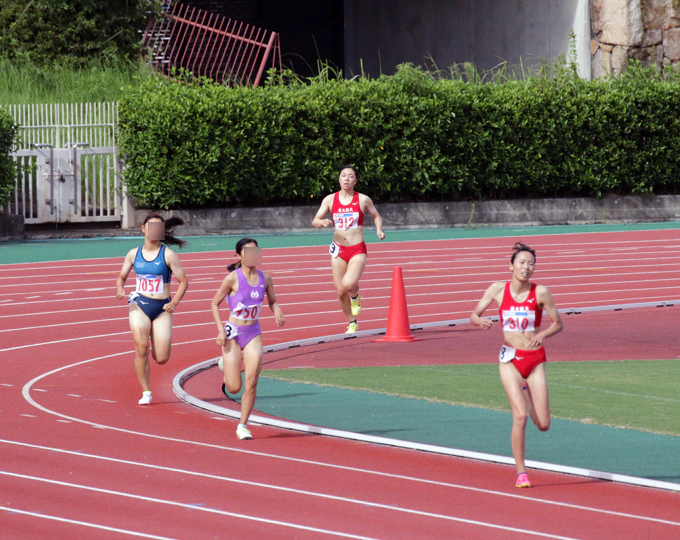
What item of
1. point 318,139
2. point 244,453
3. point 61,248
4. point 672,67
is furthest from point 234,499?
point 672,67

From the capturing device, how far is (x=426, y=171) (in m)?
28.2

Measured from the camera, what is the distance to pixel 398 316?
1391 centimetres

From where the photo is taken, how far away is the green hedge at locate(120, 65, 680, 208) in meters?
26.4

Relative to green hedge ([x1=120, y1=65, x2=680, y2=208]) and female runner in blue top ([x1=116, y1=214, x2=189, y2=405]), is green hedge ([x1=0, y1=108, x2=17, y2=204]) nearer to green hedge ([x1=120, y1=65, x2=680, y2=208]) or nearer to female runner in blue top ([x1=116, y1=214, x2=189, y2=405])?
green hedge ([x1=120, y1=65, x2=680, y2=208])

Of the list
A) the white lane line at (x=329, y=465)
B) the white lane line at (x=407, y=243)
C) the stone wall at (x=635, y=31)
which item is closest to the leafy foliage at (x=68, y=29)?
the white lane line at (x=407, y=243)

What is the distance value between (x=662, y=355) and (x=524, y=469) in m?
5.84

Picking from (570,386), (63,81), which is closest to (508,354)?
(570,386)

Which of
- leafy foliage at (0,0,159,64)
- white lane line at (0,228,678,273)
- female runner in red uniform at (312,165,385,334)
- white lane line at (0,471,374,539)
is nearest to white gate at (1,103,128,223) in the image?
white lane line at (0,228,678,273)

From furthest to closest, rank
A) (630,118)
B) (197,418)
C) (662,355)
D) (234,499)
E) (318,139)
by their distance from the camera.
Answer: (630,118), (318,139), (662,355), (197,418), (234,499)

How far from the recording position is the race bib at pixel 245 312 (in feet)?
30.1

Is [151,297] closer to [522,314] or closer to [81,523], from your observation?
[522,314]

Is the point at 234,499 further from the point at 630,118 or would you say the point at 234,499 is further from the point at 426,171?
the point at 630,118

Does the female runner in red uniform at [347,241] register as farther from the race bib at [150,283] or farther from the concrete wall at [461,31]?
the concrete wall at [461,31]

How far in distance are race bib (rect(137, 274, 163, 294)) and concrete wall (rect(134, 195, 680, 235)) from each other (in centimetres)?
1592
